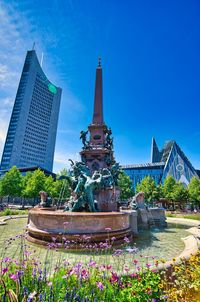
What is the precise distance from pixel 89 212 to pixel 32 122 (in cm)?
12605

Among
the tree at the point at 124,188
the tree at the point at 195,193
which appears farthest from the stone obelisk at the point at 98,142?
the tree at the point at 195,193

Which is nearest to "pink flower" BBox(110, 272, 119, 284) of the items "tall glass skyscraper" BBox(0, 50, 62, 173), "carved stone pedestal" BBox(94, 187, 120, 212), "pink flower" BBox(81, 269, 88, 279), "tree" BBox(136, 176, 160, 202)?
"pink flower" BBox(81, 269, 88, 279)

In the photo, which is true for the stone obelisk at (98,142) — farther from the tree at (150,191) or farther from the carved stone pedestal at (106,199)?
the tree at (150,191)

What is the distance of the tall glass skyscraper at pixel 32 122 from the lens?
11081cm

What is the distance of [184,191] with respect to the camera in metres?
44.8

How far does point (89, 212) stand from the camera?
34.3ft

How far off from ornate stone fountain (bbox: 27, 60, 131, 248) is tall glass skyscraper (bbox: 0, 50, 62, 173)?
98.1 m

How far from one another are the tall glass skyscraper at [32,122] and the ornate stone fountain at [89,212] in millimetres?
98135

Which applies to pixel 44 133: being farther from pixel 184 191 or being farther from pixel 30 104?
pixel 184 191

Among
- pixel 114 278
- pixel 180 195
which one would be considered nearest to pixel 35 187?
pixel 180 195

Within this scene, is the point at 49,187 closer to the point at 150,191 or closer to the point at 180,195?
the point at 150,191

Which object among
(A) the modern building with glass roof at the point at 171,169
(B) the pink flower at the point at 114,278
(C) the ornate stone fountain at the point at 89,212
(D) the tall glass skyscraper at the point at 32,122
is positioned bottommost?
(B) the pink flower at the point at 114,278

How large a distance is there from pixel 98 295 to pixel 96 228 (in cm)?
537

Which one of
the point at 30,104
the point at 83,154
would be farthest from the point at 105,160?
the point at 30,104
